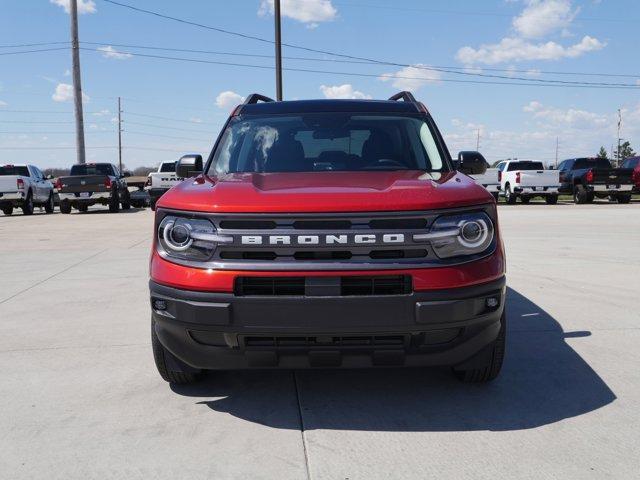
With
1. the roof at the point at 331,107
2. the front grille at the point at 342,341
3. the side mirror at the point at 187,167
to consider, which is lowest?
the front grille at the point at 342,341

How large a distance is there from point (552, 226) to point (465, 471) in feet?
43.5

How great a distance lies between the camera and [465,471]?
280cm

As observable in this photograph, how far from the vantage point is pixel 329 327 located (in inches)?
120

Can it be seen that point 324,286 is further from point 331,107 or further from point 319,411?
point 331,107

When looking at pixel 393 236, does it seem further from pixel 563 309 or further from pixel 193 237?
pixel 563 309

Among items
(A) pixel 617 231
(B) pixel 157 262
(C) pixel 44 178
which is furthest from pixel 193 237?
(C) pixel 44 178

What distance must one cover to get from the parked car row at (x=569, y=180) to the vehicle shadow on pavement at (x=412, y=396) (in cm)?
1973

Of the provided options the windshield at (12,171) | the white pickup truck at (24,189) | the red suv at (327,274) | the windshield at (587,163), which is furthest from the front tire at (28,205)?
the windshield at (587,163)

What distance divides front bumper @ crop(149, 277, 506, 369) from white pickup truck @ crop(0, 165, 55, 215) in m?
20.9

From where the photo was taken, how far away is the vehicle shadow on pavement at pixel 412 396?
3.38 m

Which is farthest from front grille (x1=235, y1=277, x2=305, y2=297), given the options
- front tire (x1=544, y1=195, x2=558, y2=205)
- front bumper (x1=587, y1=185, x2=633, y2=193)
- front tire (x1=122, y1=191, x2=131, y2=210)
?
front tire (x1=544, y1=195, x2=558, y2=205)

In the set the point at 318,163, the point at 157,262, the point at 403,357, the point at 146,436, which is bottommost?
the point at 146,436

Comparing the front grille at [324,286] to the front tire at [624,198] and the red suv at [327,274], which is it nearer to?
the red suv at [327,274]

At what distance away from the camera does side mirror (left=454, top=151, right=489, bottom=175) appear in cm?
483
